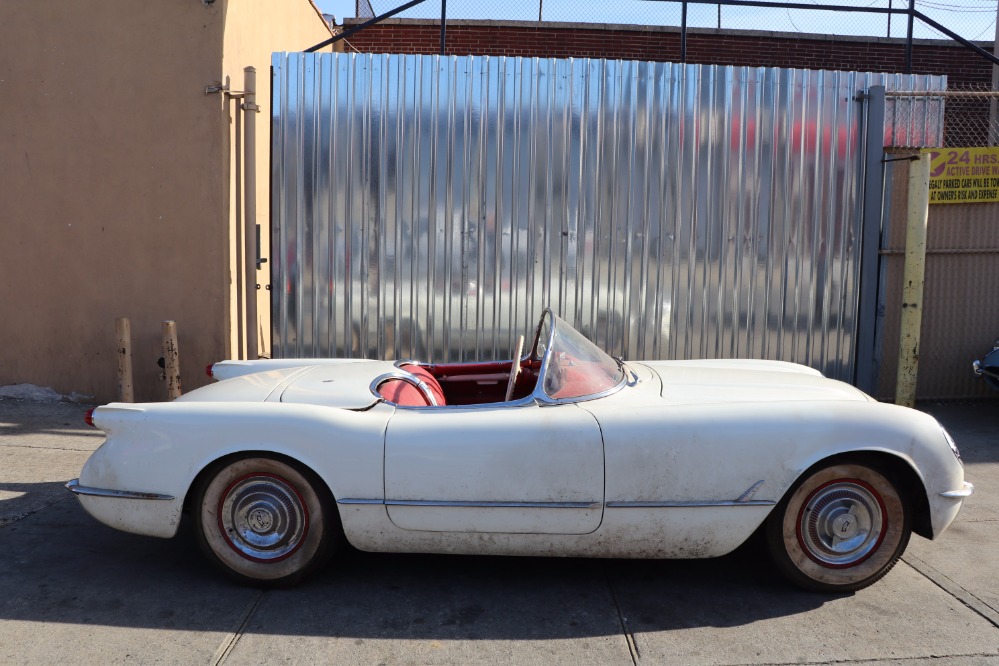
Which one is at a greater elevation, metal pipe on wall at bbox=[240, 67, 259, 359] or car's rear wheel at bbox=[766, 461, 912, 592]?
metal pipe on wall at bbox=[240, 67, 259, 359]

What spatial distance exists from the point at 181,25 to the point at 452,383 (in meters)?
4.26

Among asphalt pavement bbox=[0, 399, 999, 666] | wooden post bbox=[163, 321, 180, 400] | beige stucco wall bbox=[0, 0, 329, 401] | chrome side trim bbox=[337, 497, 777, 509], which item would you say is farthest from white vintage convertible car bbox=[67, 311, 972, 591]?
beige stucco wall bbox=[0, 0, 329, 401]

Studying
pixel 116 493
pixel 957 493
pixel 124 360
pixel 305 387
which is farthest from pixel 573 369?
pixel 124 360

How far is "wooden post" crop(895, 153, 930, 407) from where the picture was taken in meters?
7.02

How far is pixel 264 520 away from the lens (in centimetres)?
357

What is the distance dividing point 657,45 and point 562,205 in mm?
6685

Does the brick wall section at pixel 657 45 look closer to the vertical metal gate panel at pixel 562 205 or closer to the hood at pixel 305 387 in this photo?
the vertical metal gate panel at pixel 562 205

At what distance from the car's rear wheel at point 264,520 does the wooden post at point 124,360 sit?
3.61 meters

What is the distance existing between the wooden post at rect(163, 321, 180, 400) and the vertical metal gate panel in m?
0.96

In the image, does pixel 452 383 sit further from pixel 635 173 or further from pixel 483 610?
pixel 635 173

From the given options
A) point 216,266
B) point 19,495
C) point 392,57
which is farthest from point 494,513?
point 392,57

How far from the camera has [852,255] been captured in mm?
7703

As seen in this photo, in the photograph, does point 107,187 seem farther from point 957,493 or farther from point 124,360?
point 957,493

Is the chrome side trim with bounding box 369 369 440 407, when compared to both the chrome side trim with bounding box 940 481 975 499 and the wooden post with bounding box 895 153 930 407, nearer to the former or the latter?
the chrome side trim with bounding box 940 481 975 499
